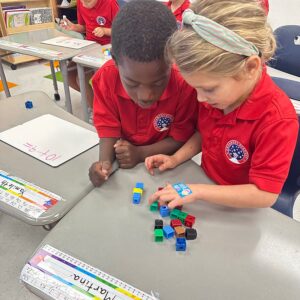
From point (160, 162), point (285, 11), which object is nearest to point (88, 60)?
point (160, 162)

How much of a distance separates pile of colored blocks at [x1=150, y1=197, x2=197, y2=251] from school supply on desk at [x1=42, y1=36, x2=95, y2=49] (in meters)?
1.61

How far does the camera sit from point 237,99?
0.68 m

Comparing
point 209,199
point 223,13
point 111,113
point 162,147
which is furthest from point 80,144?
point 223,13

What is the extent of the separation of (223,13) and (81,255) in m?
0.54

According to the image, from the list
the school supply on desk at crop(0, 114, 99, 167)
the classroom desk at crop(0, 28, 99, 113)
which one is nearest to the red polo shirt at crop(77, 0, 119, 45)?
the classroom desk at crop(0, 28, 99, 113)

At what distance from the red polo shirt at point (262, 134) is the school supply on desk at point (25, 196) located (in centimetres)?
45

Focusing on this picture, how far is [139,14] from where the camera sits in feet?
2.15

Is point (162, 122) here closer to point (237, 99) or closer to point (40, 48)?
point (237, 99)

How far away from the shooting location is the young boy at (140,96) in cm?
65

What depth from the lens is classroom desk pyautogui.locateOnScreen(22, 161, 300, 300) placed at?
1.77 feet

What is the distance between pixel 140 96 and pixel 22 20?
330 centimetres

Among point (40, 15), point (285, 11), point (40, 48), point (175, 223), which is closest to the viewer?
point (175, 223)

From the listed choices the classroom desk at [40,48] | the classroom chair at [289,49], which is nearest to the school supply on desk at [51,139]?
the classroom desk at [40,48]

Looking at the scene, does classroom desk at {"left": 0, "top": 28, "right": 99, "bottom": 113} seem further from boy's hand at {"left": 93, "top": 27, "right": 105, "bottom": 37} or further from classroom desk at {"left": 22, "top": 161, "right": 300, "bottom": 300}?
classroom desk at {"left": 22, "top": 161, "right": 300, "bottom": 300}
